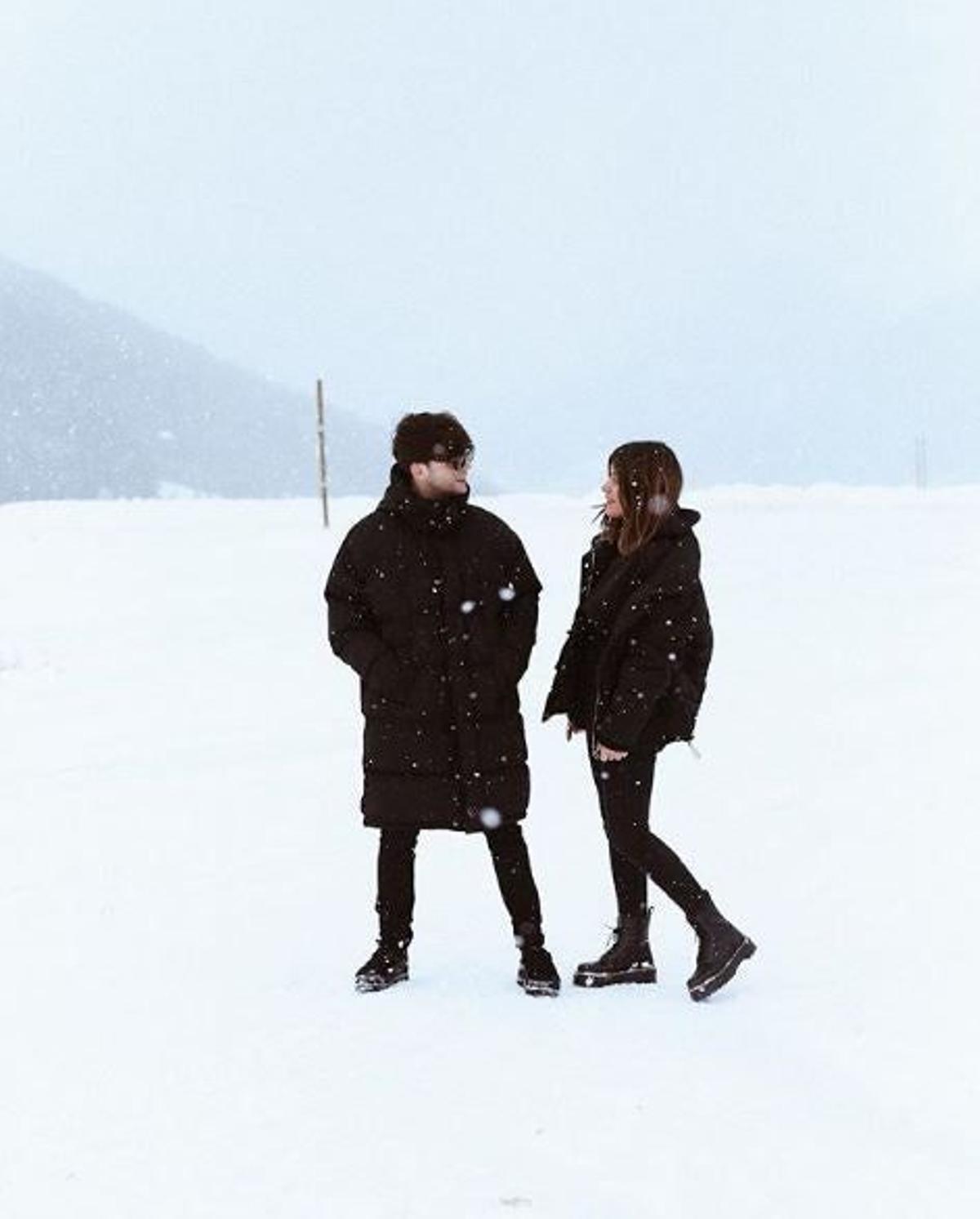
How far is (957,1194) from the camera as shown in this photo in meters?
3.57

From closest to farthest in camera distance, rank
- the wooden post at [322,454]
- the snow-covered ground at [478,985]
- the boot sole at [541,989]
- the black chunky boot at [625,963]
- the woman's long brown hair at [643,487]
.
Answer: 1. the snow-covered ground at [478,985]
2. the woman's long brown hair at [643,487]
3. the boot sole at [541,989]
4. the black chunky boot at [625,963]
5. the wooden post at [322,454]

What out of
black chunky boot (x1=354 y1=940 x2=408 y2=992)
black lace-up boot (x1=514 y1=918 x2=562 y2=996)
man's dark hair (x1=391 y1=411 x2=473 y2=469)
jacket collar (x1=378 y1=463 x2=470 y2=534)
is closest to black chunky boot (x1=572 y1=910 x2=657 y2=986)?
black lace-up boot (x1=514 y1=918 x2=562 y2=996)

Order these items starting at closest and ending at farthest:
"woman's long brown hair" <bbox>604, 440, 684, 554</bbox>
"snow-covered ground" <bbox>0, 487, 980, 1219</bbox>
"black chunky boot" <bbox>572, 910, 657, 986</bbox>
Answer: "snow-covered ground" <bbox>0, 487, 980, 1219</bbox> → "woman's long brown hair" <bbox>604, 440, 684, 554</bbox> → "black chunky boot" <bbox>572, 910, 657, 986</bbox>

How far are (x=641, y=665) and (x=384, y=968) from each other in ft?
4.70

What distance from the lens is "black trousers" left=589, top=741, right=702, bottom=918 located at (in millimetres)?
4934

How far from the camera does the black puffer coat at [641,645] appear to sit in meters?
4.79

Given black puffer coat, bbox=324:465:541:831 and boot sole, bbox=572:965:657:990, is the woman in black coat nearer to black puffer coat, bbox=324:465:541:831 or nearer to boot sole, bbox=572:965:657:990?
boot sole, bbox=572:965:657:990

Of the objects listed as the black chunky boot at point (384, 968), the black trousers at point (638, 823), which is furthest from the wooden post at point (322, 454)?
the black trousers at point (638, 823)

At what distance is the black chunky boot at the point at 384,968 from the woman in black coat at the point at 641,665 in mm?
630

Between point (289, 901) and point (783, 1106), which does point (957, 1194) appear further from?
point (289, 901)

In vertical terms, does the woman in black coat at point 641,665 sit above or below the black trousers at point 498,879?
above

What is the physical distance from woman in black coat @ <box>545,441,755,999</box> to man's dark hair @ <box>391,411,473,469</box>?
52cm

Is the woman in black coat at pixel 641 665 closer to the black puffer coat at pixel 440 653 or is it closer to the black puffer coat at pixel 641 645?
the black puffer coat at pixel 641 645

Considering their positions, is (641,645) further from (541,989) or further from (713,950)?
(541,989)
